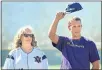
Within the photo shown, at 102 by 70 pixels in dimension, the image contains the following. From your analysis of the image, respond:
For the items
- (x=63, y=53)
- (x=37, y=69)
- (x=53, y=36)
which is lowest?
(x=37, y=69)

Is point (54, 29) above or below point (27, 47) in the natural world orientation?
above

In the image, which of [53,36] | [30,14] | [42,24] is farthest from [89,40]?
[30,14]

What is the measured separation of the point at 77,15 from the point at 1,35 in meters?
0.91

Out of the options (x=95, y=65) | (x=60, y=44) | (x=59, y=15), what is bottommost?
(x=95, y=65)

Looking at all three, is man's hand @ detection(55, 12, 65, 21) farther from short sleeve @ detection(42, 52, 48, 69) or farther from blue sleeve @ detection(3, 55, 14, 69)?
blue sleeve @ detection(3, 55, 14, 69)

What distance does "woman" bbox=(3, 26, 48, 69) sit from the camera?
2.45m

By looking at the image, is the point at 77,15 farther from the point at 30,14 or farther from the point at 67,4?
the point at 30,14

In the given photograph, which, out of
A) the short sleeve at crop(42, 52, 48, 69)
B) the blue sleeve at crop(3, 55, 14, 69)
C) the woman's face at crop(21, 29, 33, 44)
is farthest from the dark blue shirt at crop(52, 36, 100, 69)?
the blue sleeve at crop(3, 55, 14, 69)

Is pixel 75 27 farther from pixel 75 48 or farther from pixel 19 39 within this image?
pixel 19 39

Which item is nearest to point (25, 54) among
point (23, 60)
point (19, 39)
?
point (23, 60)

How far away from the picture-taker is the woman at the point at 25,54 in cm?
245

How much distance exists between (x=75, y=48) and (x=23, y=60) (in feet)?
1.85

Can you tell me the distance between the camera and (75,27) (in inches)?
100

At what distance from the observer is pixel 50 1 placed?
107 inches
